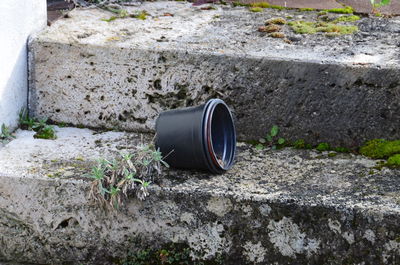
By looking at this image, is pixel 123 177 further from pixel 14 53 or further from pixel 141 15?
pixel 141 15

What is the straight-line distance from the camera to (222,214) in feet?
8.23

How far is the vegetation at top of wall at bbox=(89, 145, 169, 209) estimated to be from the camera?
2.49 m

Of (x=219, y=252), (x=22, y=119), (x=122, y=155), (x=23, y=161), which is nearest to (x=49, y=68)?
(x=22, y=119)

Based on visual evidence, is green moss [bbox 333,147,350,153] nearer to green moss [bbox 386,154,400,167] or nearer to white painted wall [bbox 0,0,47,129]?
green moss [bbox 386,154,400,167]

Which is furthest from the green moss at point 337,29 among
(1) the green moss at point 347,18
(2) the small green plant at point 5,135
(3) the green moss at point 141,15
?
(2) the small green plant at point 5,135

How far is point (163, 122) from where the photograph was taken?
107 inches

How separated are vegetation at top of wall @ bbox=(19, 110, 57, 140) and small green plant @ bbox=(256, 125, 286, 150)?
944 mm

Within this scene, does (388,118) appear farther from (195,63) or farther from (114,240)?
(114,240)

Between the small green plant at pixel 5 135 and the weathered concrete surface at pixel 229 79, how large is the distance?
0.75 feet

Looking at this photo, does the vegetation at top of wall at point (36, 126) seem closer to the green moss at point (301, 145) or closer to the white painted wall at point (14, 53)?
the white painted wall at point (14, 53)

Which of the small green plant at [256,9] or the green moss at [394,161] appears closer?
the green moss at [394,161]

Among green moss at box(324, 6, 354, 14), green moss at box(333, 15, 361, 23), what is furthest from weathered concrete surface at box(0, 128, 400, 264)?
green moss at box(324, 6, 354, 14)

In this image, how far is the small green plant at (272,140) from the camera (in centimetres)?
295

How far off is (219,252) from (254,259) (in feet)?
0.45
